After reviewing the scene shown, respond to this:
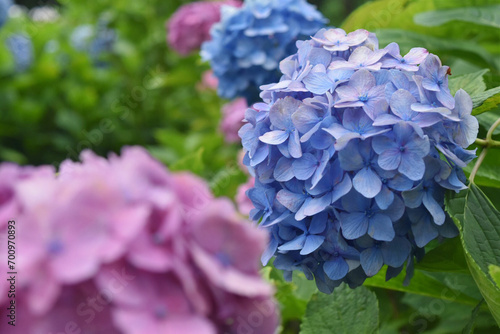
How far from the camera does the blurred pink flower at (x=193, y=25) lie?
2.22 metres

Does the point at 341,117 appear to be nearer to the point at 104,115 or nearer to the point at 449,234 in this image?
the point at 449,234

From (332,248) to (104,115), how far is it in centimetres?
240

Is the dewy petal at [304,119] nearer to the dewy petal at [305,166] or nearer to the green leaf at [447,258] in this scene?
the dewy petal at [305,166]

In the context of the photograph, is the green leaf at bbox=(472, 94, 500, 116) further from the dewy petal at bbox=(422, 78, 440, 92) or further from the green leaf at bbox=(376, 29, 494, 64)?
the green leaf at bbox=(376, 29, 494, 64)

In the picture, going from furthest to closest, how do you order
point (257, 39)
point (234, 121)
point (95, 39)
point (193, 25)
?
point (95, 39), point (193, 25), point (234, 121), point (257, 39)

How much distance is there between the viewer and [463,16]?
40.8 inches

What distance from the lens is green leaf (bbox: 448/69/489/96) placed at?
75cm

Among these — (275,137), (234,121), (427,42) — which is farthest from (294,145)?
(234,121)

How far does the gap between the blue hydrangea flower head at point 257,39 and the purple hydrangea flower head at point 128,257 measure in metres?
0.79

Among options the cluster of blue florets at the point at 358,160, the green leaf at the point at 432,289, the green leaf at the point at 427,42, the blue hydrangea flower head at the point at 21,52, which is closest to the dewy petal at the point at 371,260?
the cluster of blue florets at the point at 358,160

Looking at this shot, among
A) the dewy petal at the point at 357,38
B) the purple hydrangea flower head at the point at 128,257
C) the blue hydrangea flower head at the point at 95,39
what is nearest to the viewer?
the purple hydrangea flower head at the point at 128,257

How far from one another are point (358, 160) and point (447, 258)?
0.20 meters

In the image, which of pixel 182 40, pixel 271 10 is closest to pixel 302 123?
pixel 271 10

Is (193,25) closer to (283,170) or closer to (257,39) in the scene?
(257,39)
